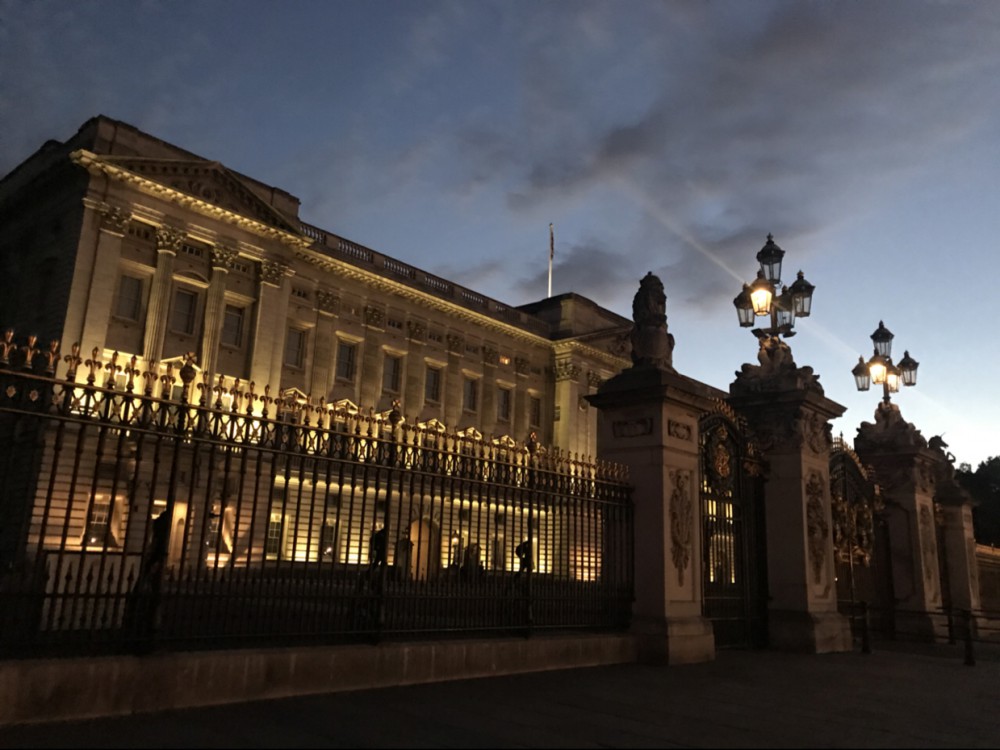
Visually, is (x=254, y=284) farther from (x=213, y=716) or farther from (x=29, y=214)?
(x=213, y=716)

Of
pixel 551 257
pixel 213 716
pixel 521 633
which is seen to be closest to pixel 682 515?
pixel 521 633

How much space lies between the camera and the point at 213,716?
580cm

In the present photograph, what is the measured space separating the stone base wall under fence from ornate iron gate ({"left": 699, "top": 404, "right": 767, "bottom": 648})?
4.24 meters

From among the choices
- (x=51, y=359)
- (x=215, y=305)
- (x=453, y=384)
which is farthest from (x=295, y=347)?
(x=51, y=359)

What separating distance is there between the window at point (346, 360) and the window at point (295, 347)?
233 centimetres

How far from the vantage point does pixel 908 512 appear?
17766mm

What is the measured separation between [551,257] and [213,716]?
178ft

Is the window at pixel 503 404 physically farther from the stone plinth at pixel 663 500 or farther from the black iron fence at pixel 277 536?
the black iron fence at pixel 277 536

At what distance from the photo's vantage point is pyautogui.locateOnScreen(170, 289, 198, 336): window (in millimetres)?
34344

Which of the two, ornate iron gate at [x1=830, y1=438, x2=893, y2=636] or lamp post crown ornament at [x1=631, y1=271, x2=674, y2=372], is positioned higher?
lamp post crown ornament at [x1=631, y1=271, x2=674, y2=372]

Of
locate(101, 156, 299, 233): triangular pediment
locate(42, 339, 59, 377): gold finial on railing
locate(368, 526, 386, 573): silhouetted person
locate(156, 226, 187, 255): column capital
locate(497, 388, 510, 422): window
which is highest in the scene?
locate(101, 156, 299, 233): triangular pediment

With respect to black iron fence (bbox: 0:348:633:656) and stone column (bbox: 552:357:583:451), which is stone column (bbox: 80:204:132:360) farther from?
stone column (bbox: 552:357:583:451)

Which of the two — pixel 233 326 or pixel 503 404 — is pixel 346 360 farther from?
pixel 503 404

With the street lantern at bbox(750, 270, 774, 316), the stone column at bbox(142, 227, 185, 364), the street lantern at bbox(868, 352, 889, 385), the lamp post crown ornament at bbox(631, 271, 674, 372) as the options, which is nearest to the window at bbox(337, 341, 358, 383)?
the stone column at bbox(142, 227, 185, 364)
